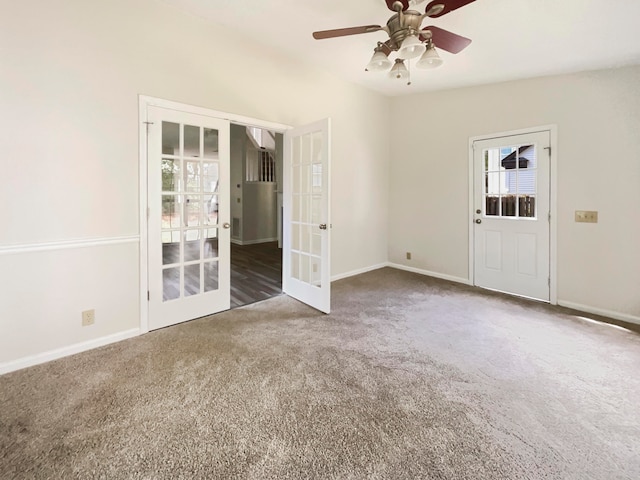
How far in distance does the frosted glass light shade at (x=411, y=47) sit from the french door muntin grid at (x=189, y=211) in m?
1.89

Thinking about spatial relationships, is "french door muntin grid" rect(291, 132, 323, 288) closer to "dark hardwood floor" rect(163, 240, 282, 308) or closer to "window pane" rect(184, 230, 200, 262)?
"dark hardwood floor" rect(163, 240, 282, 308)

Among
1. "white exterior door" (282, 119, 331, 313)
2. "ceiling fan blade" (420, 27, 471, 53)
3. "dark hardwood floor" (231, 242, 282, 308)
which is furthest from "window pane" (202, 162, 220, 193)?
"ceiling fan blade" (420, 27, 471, 53)

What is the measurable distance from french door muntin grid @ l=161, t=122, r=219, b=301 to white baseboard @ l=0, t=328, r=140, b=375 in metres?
0.43

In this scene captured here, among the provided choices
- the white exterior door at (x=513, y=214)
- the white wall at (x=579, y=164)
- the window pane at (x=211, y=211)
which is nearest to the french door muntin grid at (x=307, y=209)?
the window pane at (x=211, y=211)

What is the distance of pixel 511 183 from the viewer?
377 centimetres

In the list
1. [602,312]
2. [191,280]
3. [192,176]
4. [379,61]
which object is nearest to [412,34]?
[379,61]

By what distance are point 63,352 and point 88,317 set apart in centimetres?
28

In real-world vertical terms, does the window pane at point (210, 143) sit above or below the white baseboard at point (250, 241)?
above

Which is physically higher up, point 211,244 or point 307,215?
point 307,215

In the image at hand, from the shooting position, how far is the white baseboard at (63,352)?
2111 mm

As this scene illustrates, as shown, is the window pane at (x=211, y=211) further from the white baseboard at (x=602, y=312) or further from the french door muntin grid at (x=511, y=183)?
the white baseboard at (x=602, y=312)

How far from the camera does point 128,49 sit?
248 cm

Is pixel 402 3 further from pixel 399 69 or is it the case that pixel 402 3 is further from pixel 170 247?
pixel 170 247

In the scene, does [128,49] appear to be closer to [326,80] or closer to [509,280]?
[326,80]
